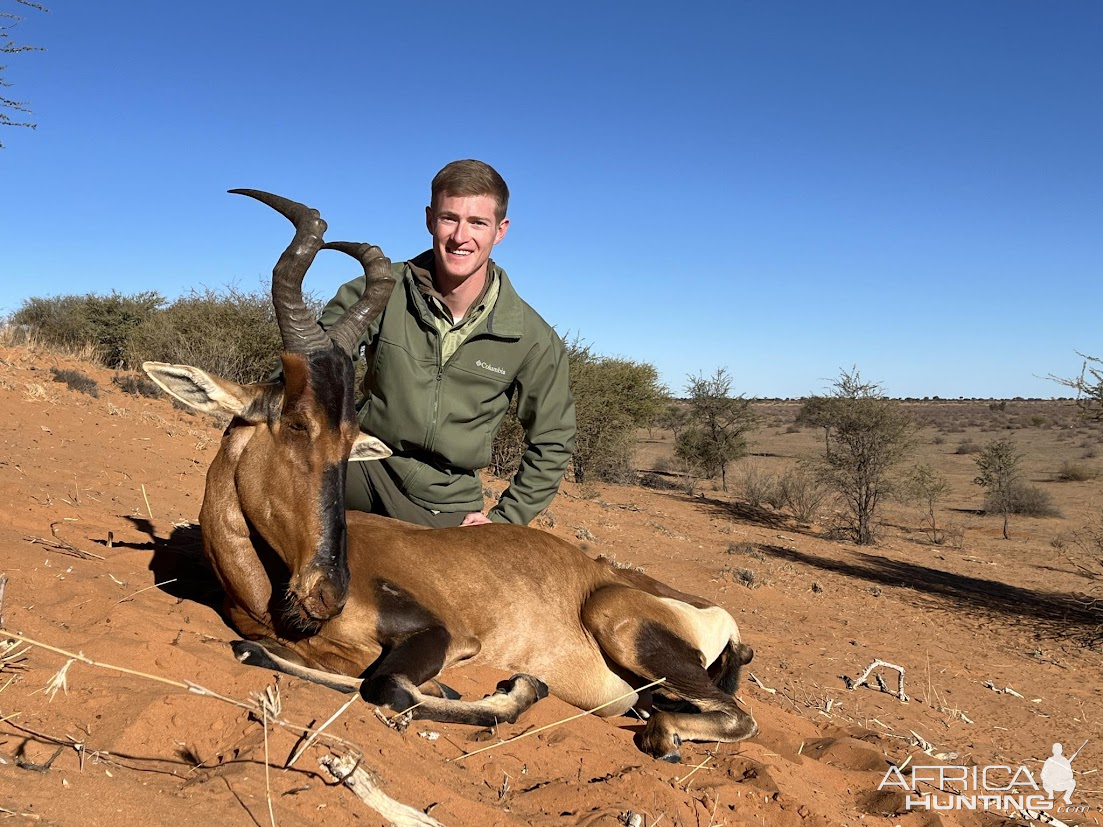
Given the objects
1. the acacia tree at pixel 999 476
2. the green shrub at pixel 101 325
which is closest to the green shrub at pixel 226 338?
the green shrub at pixel 101 325

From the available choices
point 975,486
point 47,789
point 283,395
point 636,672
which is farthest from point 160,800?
point 975,486

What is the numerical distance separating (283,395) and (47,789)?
1934mm

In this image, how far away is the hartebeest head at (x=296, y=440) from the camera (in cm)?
340

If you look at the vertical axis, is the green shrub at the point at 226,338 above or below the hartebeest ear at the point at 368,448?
above

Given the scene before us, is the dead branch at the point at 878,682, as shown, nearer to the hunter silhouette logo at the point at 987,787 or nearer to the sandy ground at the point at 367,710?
the sandy ground at the point at 367,710

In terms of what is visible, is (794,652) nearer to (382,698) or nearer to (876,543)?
(382,698)

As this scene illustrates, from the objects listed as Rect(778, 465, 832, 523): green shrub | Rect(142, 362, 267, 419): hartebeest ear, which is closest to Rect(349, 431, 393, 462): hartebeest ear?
Rect(142, 362, 267, 419): hartebeest ear

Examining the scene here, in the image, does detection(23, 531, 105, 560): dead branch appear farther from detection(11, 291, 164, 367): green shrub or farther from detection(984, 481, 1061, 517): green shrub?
detection(984, 481, 1061, 517): green shrub

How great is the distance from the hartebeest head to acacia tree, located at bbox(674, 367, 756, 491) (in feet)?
93.9

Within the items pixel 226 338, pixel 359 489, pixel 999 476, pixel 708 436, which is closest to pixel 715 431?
pixel 708 436

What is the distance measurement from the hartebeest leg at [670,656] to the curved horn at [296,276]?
2.13m

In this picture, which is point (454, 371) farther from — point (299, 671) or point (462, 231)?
point (299, 671)

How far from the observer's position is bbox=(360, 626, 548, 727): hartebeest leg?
10.8 feet

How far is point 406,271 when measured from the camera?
516 centimetres
